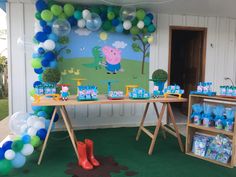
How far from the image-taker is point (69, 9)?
3684 mm

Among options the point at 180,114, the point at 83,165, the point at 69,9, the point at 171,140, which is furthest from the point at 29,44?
the point at 180,114

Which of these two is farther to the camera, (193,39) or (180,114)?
(180,114)

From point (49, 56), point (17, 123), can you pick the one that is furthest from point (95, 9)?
point (17, 123)

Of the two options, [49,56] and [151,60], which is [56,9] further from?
[151,60]

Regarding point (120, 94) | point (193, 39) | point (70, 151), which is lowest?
point (70, 151)

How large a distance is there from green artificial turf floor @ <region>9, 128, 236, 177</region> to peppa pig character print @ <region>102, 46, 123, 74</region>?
131cm

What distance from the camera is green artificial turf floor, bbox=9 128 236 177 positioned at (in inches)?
101

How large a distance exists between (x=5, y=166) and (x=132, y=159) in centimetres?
155

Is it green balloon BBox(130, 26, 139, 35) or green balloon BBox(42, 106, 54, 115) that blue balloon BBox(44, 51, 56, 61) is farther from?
green balloon BBox(130, 26, 139, 35)

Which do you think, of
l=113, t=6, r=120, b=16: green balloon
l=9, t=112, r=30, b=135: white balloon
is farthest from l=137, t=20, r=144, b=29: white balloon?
l=9, t=112, r=30, b=135: white balloon

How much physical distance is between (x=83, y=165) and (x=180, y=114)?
3.81 meters

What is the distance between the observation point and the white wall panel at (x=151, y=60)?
403 centimetres

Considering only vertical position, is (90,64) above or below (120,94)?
above

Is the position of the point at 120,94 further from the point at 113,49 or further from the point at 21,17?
the point at 21,17
